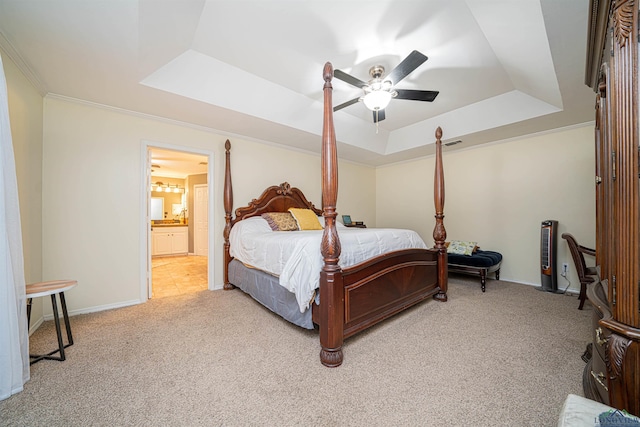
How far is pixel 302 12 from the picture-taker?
2076 mm

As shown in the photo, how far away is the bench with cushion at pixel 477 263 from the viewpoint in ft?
11.9

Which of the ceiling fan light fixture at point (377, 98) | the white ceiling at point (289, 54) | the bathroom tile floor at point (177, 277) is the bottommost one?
the bathroom tile floor at point (177, 277)

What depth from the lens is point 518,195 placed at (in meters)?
4.11

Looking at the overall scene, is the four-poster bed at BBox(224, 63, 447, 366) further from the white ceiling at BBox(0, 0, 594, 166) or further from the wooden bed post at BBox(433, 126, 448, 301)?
the white ceiling at BBox(0, 0, 594, 166)

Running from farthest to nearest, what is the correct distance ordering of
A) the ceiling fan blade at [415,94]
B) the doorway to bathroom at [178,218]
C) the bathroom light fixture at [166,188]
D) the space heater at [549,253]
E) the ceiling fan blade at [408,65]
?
the bathroom light fixture at [166,188]
the doorway to bathroom at [178,218]
the space heater at [549,253]
the ceiling fan blade at [415,94]
the ceiling fan blade at [408,65]

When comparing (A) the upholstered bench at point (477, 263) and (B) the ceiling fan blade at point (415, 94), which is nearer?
(B) the ceiling fan blade at point (415, 94)

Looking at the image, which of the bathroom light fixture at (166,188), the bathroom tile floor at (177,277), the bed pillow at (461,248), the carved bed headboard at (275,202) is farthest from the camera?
the bathroom light fixture at (166,188)

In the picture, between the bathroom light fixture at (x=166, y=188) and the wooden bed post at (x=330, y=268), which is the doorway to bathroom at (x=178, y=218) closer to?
the bathroom light fixture at (x=166, y=188)

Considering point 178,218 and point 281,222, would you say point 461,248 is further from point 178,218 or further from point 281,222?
point 178,218

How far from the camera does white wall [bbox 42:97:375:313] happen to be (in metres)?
2.70

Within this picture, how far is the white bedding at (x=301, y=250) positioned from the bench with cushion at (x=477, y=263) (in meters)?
1.25

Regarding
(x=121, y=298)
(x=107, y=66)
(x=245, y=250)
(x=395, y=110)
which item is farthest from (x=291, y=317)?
(x=395, y=110)

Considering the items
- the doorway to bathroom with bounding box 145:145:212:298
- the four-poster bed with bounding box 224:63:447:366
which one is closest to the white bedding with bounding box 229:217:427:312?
the four-poster bed with bounding box 224:63:447:366

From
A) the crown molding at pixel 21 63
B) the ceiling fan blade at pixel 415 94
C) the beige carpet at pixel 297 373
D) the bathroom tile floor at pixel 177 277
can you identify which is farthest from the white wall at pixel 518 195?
the crown molding at pixel 21 63
